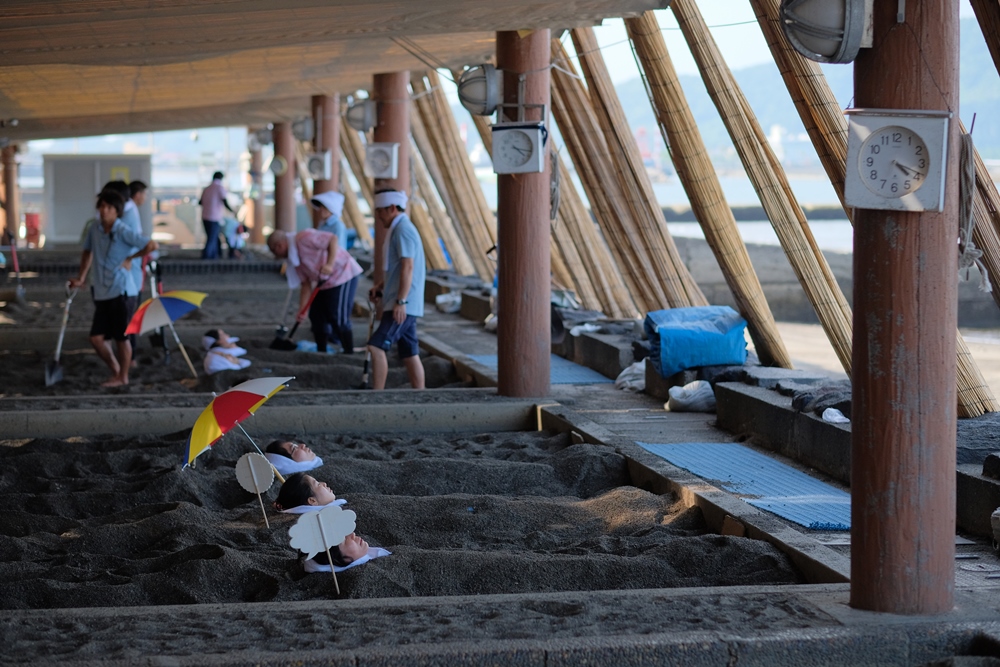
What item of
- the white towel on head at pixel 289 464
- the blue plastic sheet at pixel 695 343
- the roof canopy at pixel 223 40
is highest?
the roof canopy at pixel 223 40

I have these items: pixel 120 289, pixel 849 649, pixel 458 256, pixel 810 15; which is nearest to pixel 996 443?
pixel 849 649

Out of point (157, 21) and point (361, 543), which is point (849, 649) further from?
point (157, 21)

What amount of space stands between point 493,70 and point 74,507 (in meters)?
3.45

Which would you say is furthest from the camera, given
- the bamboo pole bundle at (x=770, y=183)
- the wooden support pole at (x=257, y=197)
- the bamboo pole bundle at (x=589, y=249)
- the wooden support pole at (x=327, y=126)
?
the wooden support pole at (x=257, y=197)

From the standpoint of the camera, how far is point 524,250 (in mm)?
7027

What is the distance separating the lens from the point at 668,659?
3.11 metres

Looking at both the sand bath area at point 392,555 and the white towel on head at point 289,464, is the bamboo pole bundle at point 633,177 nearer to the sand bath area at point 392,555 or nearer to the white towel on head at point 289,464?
the sand bath area at point 392,555

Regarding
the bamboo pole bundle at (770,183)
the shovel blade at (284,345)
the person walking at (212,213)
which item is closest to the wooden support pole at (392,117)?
the shovel blade at (284,345)

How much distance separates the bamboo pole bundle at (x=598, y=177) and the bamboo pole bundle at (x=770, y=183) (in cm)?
183

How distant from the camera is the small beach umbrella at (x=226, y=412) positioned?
3.89 metres

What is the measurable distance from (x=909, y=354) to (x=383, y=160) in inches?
329

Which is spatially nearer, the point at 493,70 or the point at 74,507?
the point at 74,507

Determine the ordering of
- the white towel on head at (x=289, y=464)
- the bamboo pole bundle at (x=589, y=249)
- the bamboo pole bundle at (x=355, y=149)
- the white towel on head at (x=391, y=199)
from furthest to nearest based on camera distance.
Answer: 1. the bamboo pole bundle at (x=355, y=149)
2. the bamboo pole bundle at (x=589, y=249)
3. the white towel on head at (x=391, y=199)
4. the white towel on head at (x=289, y=464)

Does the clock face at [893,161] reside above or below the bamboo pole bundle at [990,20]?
below
